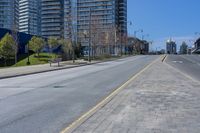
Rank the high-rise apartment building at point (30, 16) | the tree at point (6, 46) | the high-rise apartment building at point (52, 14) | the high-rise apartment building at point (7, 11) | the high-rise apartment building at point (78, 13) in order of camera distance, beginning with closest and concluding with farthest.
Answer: the tree at point (6, 46)
the high-rise apartment building at point (7, 11)
the high-rise apartment building at point (78, 13)
the high-rise apartment building at point (30, 16)
the high-rise apartment building at point (52, 14)

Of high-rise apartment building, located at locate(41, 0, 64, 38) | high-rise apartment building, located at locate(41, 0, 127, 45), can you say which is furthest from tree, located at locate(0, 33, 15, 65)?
high-rise apartment building, located at locate(41, 0, 64, 38)

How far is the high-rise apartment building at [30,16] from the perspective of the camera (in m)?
113

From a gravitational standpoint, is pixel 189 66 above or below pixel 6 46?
below

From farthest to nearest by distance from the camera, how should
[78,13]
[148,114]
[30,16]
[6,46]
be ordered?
[30,16] < [78,13] < [6,46] < [148,114]

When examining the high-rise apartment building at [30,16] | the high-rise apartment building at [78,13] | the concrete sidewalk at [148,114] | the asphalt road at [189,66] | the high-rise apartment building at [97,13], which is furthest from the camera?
the high-rise apartment building at [30,16]

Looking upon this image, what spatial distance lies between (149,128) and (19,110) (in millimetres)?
4778

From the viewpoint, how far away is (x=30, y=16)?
120 m

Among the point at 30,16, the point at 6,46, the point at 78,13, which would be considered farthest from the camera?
the point at 30,16

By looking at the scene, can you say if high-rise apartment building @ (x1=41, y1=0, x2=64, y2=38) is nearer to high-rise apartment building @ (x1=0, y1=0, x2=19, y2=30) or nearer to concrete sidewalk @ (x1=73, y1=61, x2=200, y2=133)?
high-rise apartment building @ (x1=0, y1=0, x2=19, y2=30)

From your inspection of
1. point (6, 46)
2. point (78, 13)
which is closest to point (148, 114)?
point (6, 46)

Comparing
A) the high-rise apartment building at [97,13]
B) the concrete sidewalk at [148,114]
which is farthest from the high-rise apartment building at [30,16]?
the concrete sidewalk at [148,114]

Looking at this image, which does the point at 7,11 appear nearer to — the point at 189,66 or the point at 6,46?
the point at 6,46

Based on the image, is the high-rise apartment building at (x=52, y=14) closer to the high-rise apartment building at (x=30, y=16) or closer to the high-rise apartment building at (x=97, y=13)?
the high-rise apartment building at (x=30, y=16)

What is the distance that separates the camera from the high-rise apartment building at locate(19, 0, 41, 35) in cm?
11254
